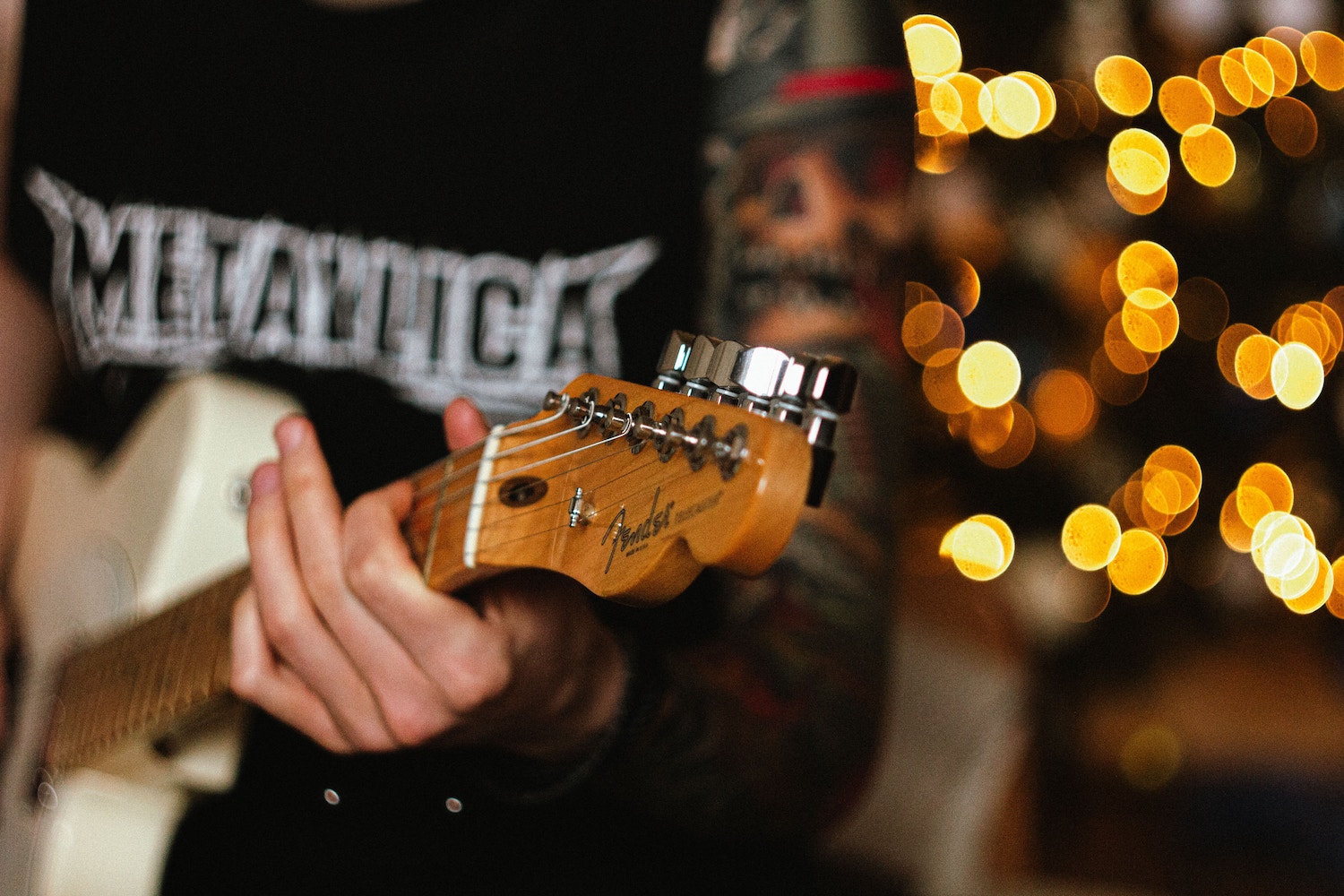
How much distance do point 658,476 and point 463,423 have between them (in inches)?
8.1

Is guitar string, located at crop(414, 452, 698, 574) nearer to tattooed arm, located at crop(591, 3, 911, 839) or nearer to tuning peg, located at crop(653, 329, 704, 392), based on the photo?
tuning peg, located at crop(653, 329, 704, 392)

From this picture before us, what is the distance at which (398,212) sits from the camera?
38.6 inches

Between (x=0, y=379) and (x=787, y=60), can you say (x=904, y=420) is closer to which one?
(x=787, y=60)

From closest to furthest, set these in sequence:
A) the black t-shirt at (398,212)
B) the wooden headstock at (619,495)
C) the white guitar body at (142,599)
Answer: the wooden headstock at (619,495) → the white guitar body at (142,599) → the black t-shirt at (398,212)

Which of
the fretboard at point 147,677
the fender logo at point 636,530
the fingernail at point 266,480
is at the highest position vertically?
the fender logo at point 636,530

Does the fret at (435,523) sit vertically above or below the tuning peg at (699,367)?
below

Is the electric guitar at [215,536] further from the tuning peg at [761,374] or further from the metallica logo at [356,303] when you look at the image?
the metallica logo at [356,303]

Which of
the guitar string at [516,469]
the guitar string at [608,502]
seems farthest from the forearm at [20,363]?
the guitar string at [608,502]

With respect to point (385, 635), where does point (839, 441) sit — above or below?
above

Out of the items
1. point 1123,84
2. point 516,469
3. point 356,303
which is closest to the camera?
point 516,469

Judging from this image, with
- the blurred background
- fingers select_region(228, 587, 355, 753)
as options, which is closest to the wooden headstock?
fingers select_region(228, 587, 355, 753)

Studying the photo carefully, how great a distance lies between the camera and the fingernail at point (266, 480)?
0.70m

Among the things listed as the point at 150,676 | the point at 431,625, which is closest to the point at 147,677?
the point at 150,676

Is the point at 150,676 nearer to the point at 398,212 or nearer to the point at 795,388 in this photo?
the point at 398,212
